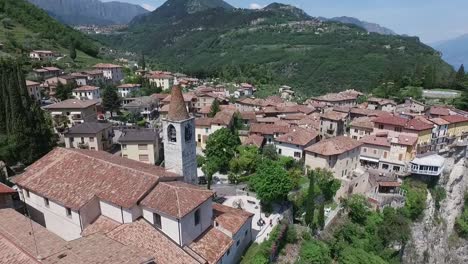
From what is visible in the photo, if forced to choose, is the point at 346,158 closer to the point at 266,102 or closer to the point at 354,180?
the point at 354,180

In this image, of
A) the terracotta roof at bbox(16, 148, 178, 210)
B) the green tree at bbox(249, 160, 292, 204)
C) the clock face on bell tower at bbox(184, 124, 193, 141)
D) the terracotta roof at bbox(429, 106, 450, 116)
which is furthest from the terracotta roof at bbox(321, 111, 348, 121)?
the terracotta roof at bbox(16, 148, 178, 210)

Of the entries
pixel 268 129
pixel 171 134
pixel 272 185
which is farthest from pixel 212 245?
pixel 268 129

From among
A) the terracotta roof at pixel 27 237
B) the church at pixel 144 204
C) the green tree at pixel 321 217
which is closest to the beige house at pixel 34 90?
the church at pixel 144 204

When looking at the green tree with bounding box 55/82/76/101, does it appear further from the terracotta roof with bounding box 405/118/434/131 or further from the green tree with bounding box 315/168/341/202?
the terracotta roof with bounding box 405/118/434/131

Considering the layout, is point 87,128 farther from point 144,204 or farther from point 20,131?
point 144,204

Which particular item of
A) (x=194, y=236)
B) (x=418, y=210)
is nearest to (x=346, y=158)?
(x=418, y=210)

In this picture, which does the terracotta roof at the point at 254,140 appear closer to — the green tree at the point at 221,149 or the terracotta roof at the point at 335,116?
the green tree at the point at 221,149
